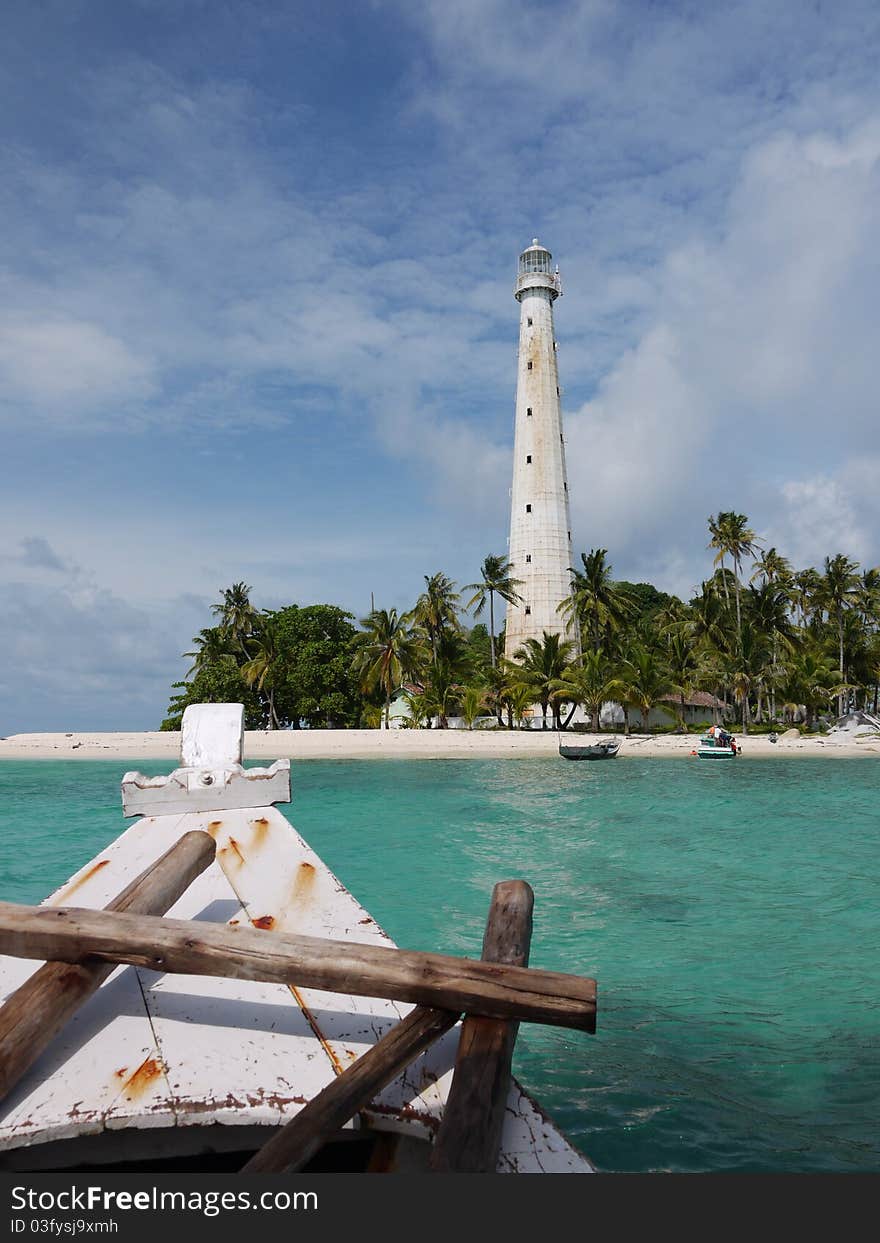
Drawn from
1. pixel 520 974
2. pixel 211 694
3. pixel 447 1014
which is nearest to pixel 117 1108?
pixel 447 1014

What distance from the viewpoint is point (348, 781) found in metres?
34.0

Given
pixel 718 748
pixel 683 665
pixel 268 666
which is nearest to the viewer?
pixel 718 748

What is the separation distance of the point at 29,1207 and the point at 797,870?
1499 cm

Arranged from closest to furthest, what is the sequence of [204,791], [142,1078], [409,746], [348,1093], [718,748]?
[348,1093] → [142,1078] → [204,791] → [718,748] → [409,746]

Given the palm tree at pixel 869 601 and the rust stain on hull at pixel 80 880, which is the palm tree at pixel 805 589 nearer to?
the palm tree at pixel 869 601

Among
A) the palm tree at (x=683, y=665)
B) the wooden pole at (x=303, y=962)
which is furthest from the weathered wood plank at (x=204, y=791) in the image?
the palm tree at (x=683, y=665)

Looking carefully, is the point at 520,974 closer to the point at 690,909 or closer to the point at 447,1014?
the point at 447,1014

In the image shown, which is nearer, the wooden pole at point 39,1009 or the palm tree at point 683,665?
the wooden pole at point 39,1009

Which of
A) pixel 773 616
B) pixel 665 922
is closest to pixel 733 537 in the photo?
pixel 773 616

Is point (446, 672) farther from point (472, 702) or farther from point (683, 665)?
point (683, 665)

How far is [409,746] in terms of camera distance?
157 feet

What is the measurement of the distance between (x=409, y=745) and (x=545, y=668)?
1074cm

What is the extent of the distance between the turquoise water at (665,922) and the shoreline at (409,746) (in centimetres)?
1597

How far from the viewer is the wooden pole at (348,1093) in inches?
111
